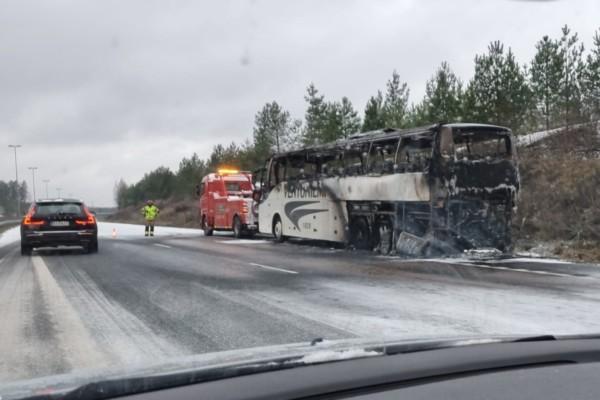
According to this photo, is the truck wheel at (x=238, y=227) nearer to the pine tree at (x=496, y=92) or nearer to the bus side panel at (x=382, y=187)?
the bus side panel at (x=382, y=187)

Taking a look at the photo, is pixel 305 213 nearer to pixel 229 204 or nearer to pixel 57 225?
pixel 229 204

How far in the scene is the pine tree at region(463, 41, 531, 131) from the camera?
30.8 m

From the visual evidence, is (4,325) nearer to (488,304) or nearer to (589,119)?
(488,304)

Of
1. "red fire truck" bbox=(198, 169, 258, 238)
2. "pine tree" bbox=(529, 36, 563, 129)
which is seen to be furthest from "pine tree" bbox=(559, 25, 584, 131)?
"red fire truck" bbox=(198, 169, 258, 238)

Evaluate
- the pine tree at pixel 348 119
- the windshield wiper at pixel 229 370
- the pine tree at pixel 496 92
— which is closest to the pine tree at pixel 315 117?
the pine tree at pixel 348 119

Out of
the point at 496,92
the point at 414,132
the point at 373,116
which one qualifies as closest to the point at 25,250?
the point at 414,132

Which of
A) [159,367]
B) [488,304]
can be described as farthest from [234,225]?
[159,367]

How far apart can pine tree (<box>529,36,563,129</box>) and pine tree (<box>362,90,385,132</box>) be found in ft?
30.6

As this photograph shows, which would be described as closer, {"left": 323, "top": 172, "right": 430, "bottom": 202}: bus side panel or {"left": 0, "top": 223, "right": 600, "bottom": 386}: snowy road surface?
{"left": 0, "top": 223, "right": 600, "bottom": 386}: snowy road surface

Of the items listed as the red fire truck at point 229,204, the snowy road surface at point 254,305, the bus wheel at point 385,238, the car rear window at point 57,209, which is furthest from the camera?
the red fire truck at point 229,204

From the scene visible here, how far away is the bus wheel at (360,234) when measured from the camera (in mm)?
17719

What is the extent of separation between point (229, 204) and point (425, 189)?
1372 cm

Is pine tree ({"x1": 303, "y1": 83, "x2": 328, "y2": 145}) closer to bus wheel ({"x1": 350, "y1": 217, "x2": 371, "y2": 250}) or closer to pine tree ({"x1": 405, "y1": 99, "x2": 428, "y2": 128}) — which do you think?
pine tree ({"x1": 405, "y1": 99, "x2": 428, "y2": 128})

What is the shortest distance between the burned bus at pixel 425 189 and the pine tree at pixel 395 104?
20.7 metres
